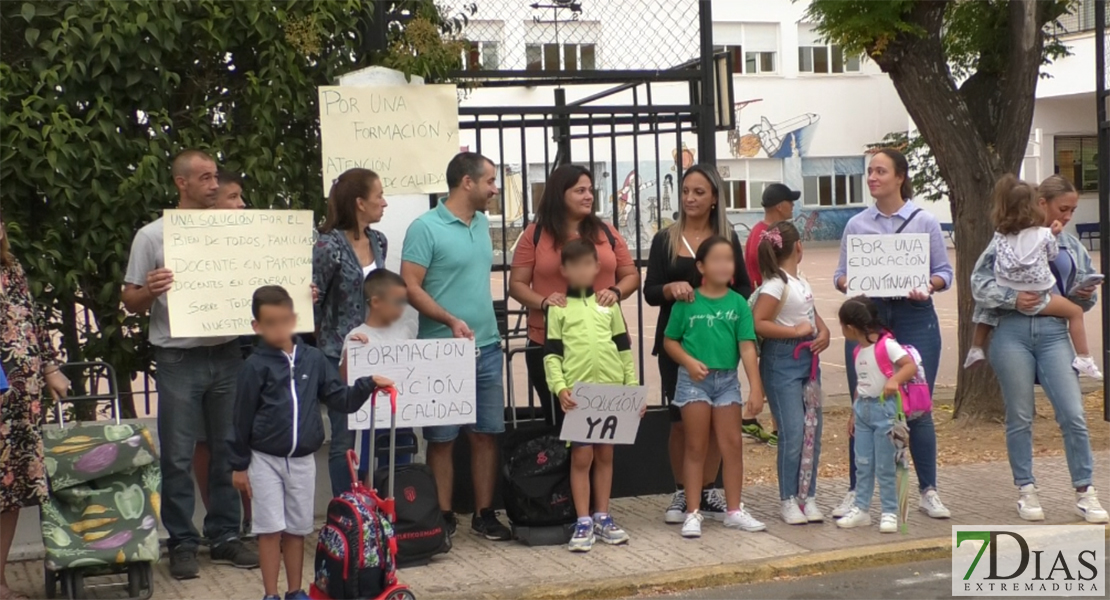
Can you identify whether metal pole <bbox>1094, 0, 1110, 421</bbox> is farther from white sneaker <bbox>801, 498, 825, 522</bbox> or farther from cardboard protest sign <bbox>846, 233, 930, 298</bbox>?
white sneaker <bbox>801, 498, 825, 522</bbox>

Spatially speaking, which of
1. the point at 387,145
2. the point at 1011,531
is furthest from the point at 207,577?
the point at 1011,531

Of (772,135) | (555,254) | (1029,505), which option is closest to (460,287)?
(555,254)

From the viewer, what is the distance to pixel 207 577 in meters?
6.21

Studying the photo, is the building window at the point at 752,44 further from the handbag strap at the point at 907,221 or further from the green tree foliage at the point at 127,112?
the green tree foliage at the point at 127,112

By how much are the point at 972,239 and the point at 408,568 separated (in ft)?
19.1

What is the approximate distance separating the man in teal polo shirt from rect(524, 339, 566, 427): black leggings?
0.65 feet

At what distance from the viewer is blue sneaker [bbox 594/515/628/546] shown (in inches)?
262

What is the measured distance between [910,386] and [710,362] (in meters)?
1.06

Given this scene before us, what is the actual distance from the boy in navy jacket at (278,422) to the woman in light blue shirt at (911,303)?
3.03 meters

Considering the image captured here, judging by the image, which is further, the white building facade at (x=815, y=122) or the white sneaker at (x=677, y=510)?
the white building facade at (x=815, y=122)

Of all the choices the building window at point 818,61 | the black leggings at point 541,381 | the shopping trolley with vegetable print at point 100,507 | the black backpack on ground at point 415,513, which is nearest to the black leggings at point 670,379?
the black leggings at point 541,381

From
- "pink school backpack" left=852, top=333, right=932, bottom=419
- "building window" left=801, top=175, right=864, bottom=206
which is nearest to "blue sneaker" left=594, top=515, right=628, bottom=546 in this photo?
"pink school backpack" left=852, top=333, right=932, bottom=419

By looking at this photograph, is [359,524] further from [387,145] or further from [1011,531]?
[1011,531]

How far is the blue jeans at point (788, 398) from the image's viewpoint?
6934mm
